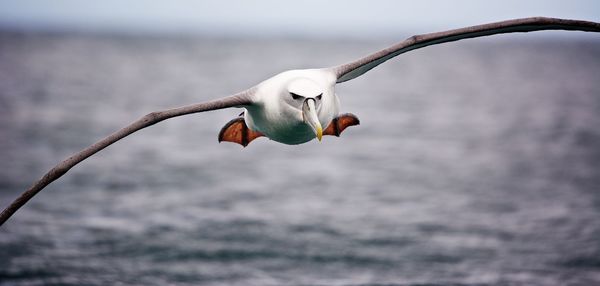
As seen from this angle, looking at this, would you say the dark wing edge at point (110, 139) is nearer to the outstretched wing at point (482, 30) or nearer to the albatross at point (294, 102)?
the albatross at point (294, 102)

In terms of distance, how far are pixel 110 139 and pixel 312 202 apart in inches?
777

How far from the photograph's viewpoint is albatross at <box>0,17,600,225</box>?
31.0 ft

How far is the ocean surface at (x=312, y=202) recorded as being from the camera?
21.2 metres

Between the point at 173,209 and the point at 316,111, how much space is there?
18269 millimetres

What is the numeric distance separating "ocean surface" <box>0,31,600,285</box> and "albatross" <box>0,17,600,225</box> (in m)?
10.1

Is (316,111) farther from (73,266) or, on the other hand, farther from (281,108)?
(73,266)

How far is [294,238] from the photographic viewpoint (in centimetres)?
2392

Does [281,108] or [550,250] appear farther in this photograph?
[550,250]

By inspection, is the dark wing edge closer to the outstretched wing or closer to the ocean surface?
the outstretched wing

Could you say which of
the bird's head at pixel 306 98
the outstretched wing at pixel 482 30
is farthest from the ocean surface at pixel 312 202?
the bird's head at pixel 306 98

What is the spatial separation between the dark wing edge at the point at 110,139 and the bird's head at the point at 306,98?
2.62 feet

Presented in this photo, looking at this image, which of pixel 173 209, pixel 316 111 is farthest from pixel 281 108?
pixel 173 209

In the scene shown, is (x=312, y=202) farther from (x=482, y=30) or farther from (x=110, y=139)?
(x=110, y=139)

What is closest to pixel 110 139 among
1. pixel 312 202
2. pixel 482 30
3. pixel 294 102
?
pixel 294 102
